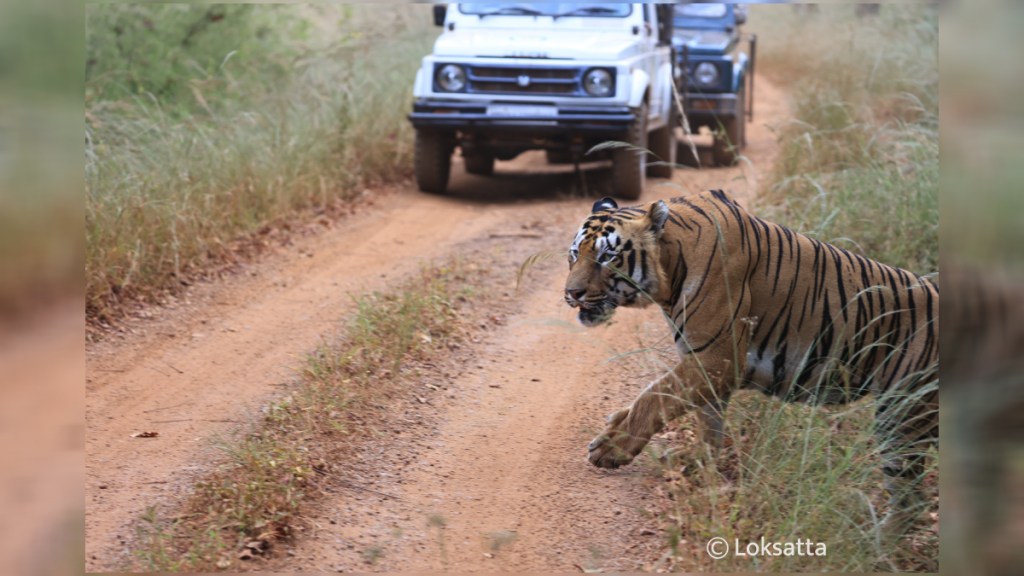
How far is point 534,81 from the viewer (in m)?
9.07

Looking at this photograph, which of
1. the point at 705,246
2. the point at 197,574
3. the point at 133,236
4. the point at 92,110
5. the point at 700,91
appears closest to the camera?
the point at 197,574

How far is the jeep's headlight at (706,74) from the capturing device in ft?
37.9

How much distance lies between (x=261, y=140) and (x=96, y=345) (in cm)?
306

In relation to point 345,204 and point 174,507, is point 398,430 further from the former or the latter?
point 345,204

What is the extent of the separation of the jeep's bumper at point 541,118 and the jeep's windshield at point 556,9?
1239mm

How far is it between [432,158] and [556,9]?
1.88 metres

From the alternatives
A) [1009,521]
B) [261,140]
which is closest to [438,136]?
[261,140]

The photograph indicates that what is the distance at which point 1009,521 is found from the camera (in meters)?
1.93

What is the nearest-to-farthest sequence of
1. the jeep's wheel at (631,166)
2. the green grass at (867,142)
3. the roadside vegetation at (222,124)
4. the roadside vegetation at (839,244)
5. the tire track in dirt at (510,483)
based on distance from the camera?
1. the roadside vegetation at (839,244)
2. the tire track in dirt at (510,483)
3. the green grass at (867,142)
4. the roadside vegetation at (222,124)
5. the jeep's wheel at (631,166)

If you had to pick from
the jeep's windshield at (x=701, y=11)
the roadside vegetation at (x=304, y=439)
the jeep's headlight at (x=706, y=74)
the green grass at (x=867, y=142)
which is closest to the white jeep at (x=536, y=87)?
the green grass at (x=867, y=142)

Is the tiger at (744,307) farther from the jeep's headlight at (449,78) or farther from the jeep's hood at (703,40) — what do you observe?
the jeep's hood at (703,40)

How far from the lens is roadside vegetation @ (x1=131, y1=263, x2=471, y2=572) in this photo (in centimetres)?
Result: 350

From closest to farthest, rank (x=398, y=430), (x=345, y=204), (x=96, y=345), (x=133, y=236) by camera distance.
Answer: (x=398, y=430) < (x=96, y=345) < (x=133, y=236) < (x=345, y=204)

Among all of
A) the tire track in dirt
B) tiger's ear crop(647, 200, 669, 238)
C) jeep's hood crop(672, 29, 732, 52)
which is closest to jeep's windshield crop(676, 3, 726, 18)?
jeep's hood crop(672, 29, 732, 52)
